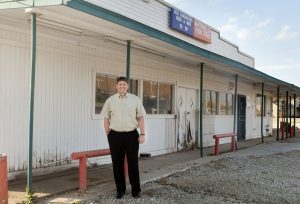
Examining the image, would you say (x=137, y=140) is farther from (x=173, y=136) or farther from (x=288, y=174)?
(x=173, y=136)

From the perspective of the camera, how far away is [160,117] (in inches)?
496

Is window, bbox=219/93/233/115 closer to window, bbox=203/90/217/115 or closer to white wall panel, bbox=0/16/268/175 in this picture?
window, bbox=203/90/217/115

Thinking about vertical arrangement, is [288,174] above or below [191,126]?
below

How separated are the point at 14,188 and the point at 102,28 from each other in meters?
3.11

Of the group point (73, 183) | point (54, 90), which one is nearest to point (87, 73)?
point (54, 90)

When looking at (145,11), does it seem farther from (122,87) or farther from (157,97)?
(122,87)

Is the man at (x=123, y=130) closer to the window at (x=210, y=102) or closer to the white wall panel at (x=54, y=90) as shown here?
the white wall panel at (x=54, y=90)

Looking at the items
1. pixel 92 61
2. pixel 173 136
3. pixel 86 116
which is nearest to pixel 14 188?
pixel 86 116

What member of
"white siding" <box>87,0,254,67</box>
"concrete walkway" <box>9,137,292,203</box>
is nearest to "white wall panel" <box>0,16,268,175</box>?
"concrete walkway" <box>9,137,292,203</box>

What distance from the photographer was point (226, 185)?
307 inches

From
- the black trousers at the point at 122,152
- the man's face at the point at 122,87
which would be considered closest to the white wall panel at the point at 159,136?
the black trousers at the point at 122,152

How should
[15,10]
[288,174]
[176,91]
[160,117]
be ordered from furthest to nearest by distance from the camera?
[176,91] < [160,117] < [288,174] < [15,10]

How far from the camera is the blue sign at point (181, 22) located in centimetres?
1402

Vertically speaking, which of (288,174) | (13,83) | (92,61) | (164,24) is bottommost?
(288,174)
